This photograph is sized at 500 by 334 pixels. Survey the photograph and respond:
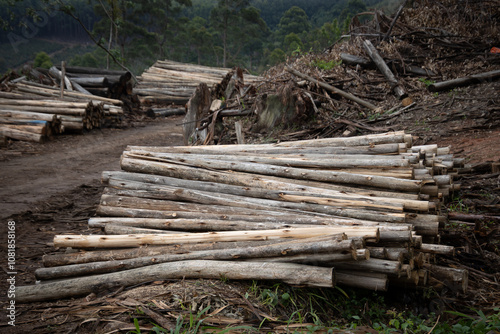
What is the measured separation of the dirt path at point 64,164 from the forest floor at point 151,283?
0.02 m

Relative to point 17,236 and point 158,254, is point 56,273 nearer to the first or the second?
point 158,254

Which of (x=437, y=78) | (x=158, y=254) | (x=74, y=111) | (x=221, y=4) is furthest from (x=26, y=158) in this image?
(x=221, y=4)

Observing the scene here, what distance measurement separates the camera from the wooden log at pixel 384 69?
29.2ft

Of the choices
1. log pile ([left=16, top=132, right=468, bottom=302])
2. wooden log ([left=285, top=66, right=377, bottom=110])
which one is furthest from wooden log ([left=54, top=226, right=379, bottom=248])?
wooden log ([left=285, top=66, right=377, bottom=110])

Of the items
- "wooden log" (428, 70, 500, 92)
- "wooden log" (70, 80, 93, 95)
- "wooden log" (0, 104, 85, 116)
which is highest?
"wooden log" (428, 70, 500, 92)

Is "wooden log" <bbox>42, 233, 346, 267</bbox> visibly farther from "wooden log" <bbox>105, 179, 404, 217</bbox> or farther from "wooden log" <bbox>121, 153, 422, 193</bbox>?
"wooden log" <bbox>121, 153, 422, 193</bbox>

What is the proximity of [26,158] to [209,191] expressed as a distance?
6789mm

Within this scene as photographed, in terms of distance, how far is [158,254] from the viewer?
332 cm

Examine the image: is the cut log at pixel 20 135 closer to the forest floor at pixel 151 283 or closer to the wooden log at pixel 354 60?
the forest floor at pixel 151 283

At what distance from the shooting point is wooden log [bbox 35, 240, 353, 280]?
283cm

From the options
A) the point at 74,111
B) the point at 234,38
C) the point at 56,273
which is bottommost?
the point at 56,273

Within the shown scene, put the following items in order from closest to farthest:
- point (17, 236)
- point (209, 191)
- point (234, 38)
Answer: point (209, 191) < point (17, 236) < point (234, 38)

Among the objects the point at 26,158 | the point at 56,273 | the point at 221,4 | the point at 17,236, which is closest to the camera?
the point at 56,273

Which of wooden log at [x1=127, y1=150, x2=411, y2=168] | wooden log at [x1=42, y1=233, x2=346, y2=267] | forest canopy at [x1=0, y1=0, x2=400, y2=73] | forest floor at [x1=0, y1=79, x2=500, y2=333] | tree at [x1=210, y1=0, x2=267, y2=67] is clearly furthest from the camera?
tree at [x1=210, y1=0, x2=267, y2=67]
